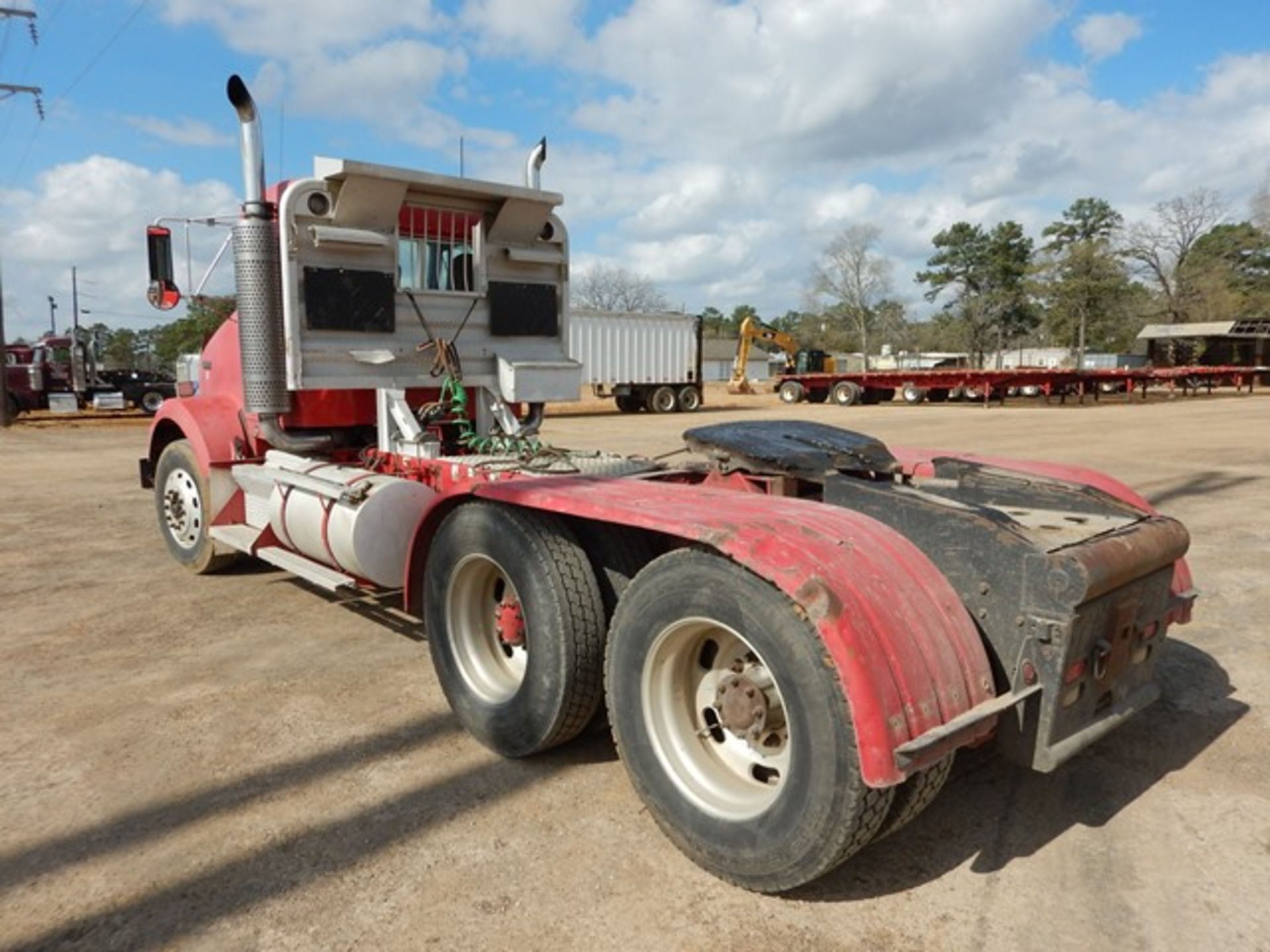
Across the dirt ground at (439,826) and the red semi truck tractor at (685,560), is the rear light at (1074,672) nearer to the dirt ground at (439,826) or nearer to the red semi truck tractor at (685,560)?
the red semi truck tractor at (685,560)

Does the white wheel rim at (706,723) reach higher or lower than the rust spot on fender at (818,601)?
lower

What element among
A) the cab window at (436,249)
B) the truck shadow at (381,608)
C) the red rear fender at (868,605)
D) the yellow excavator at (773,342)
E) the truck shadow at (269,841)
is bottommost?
the truck shadow at (269,841)

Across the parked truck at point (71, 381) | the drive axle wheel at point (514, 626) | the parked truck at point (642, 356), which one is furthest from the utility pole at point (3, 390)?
the drive axle wheel at point (514, 626)

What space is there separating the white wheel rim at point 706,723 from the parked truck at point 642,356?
980 inches

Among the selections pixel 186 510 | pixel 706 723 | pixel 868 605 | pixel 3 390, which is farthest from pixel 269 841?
pixel 3 390

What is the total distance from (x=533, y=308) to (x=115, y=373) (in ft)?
93.6

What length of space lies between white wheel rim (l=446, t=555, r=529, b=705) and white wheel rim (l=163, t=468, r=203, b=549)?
345cm

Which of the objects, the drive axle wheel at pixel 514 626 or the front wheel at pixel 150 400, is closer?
the drive axle wheel at pixel 514 626

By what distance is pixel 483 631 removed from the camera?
390 cm

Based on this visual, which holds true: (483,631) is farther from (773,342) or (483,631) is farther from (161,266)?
(773,342)

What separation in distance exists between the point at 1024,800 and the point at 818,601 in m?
1.60

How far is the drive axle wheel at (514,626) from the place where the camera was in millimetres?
3289

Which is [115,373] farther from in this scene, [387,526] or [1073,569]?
[1073,569]

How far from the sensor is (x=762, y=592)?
2.52m
